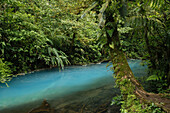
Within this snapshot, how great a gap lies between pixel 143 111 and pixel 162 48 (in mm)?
1529

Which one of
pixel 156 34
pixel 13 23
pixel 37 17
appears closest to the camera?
pixel 156 34

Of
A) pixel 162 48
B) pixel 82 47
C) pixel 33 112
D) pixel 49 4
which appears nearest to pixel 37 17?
pixel 49 4

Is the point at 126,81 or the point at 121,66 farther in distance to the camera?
the point at 121,66

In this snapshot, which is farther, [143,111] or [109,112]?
[109,112]

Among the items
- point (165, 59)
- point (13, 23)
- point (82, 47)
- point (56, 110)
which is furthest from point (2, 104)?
point (82, 47)

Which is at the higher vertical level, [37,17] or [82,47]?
[37,17]

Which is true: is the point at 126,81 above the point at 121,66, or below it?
below

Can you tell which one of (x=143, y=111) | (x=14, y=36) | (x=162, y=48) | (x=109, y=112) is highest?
(x=14, y=36)

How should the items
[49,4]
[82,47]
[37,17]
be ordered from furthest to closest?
1. [82,47]
2. [49,4]
3. [37,17]

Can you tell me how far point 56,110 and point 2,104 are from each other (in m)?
1.67

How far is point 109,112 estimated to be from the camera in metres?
2.41

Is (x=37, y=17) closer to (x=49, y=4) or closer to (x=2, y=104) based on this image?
(x=49, y=4)

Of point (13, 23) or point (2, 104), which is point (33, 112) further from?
point (13, 23)

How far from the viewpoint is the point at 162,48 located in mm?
2725
